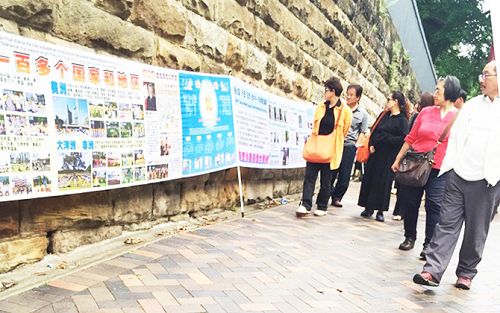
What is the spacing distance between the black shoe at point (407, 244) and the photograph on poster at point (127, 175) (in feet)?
9.18

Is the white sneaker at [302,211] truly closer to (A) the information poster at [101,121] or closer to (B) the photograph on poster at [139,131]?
(A) the information poster at [101,121]

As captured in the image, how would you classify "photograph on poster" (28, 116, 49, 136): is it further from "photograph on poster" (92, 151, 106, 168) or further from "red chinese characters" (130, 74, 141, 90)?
"red chinese characters" (130, 74, 141, 90)

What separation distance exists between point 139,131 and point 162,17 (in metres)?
1.12

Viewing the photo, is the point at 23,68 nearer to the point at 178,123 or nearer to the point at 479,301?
the point at 178,123

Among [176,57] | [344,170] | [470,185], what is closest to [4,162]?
[176,57]

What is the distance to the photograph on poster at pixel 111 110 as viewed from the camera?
380cm

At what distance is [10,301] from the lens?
9.48ft

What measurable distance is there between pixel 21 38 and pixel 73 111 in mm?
570

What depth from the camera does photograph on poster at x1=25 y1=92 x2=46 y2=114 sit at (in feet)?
10.4

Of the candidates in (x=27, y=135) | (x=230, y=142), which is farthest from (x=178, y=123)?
(x=27, y=135)

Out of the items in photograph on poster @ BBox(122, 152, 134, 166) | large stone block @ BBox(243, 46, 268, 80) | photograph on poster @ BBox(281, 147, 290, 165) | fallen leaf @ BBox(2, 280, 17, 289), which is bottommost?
fallen leaf @ BBox(2, 280, 17, 289)

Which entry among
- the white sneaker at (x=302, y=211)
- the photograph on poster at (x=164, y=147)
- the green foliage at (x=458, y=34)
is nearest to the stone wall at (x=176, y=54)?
the photograph on poster at (x=164, y=147)

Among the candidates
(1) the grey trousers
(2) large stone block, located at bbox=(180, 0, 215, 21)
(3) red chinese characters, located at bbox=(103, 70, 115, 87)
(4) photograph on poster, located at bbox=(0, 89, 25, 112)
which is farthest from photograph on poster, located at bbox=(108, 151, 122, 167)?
(1) the grey trousers

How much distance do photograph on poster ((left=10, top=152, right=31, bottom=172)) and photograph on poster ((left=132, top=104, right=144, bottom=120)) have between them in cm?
107
